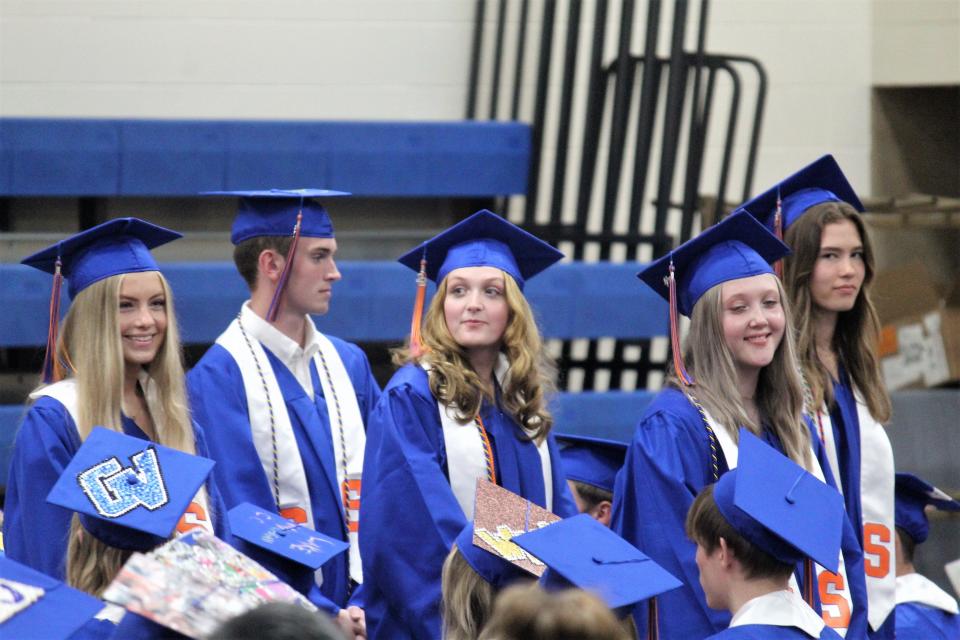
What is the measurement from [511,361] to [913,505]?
4.49 feet

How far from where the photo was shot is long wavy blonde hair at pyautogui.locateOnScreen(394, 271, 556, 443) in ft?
11.4

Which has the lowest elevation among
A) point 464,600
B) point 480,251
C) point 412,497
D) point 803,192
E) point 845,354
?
point 464,600

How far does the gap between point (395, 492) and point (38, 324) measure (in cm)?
268

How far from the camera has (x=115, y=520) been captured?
2646 millimetres

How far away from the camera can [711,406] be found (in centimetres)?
334

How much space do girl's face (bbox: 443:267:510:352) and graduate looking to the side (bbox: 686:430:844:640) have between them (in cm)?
85

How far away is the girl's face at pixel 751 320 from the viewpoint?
339 centimetres

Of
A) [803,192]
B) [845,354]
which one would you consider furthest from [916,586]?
[803,192]

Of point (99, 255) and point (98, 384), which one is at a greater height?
point (99, 255)

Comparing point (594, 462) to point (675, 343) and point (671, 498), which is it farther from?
point (671, 498)

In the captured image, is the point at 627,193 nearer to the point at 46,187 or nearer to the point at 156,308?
the point at 46,187

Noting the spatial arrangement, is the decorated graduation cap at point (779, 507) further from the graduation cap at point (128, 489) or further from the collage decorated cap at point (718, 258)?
the graduation cap at point (128, 489)

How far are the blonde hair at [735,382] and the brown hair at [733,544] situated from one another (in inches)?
22.6

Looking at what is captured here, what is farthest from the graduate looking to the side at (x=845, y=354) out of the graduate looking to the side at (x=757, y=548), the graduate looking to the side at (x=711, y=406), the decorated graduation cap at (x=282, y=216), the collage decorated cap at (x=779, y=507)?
the decorated graduation cap at (x=282, y=216)
